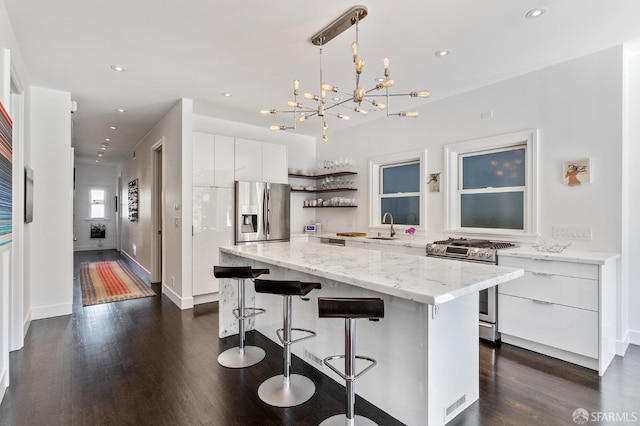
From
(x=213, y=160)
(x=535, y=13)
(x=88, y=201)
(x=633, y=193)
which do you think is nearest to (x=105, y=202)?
(x=88, y=201)

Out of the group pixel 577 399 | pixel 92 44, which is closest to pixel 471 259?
pixel 577 399

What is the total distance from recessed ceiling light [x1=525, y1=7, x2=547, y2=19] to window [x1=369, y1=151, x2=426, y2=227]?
2.11 meters

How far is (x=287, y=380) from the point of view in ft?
7.40

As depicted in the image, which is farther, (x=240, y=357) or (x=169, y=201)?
(x=169, y=201)

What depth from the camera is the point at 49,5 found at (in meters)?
2.21

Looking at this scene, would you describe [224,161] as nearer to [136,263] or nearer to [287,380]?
[287,380]

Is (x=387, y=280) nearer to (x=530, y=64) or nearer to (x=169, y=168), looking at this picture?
(x=530, y=64)

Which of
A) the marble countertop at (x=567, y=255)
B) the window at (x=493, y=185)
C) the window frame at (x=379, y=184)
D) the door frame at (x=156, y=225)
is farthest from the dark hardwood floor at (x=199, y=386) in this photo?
the door frame at (x=156, y=225)

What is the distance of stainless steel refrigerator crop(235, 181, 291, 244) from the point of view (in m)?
4.61

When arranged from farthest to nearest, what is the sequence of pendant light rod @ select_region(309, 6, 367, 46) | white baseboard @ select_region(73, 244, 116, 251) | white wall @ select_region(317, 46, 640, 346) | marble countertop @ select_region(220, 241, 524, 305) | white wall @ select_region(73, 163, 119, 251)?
white baseboard @ select_region(73, 244, 116, 251), white wall @ select_region(73, 163, 119, 251), white wall @ select_region(317, 46, 640, 346), pendant light rod @ select_region(309, 6, 367, 46), marble countertop @ select_region(220, 241, 524, 305)

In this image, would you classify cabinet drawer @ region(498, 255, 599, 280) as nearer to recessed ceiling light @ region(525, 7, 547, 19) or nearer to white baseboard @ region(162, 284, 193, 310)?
recessed ceiling light @ region(525, 7, 547, 19)

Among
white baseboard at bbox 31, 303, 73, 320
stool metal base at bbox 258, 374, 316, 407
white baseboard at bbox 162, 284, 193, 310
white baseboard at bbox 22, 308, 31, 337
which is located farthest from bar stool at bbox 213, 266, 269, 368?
white baseboard at bbox 31, 303, 73, 320

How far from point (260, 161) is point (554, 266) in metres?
3.88

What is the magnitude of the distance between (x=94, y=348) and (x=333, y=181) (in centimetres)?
405
